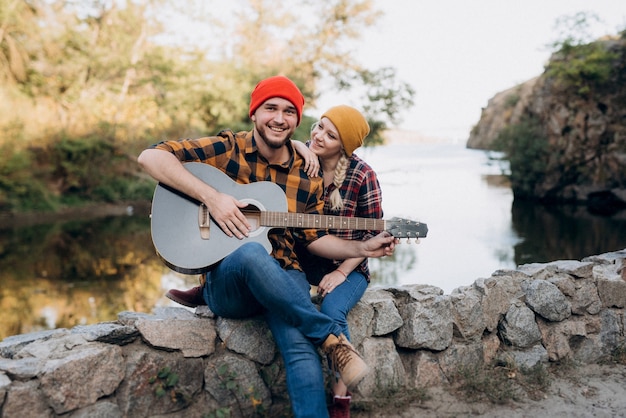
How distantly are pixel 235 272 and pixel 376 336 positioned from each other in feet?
3.13

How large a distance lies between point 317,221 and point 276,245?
22 cm

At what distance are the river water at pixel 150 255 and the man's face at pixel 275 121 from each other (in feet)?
2.34

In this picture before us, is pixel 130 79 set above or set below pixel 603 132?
above

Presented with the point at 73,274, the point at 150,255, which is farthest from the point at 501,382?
the point at 150,255

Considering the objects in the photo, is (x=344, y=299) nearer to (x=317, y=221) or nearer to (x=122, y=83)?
(x=317, y=221)

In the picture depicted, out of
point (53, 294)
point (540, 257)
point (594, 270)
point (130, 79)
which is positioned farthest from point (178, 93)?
point (594, 270)

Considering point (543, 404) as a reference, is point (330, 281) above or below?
above

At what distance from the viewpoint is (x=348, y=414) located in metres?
2.30

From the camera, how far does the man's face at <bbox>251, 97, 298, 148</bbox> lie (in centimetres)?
247

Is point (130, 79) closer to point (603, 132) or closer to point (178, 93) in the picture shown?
point (178, 93)

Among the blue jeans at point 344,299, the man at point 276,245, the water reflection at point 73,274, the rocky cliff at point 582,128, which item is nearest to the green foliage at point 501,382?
the blue jeans at point 344,299

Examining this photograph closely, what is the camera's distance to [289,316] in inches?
84.4

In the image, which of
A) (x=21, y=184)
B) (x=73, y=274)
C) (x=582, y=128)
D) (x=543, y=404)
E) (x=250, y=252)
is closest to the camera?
(x=250, y=252)

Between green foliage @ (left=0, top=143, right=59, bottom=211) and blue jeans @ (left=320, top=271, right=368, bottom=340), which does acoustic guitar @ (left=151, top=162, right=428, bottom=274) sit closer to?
blue jeans @ (left=320, top=271, right=368, bottom=340)
